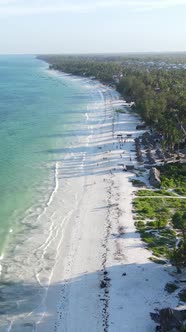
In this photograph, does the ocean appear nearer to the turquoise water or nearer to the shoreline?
the turquoise water

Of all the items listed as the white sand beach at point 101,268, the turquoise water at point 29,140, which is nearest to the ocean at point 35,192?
the turquoise water at point 29,140

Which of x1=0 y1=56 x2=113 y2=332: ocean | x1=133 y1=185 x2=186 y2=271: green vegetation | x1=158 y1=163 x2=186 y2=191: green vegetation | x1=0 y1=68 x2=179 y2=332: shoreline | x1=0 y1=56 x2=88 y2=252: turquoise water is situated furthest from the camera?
x1=158 y1=163 x2=186 y2=191: green vegetation

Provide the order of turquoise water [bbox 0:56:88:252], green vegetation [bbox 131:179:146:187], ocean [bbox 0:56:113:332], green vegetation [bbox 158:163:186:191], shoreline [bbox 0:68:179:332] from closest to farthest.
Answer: shoreline [bbox 0:68:179:332]
ocean [bbox 0:56:113:332]
turquoise water [bbox 0:56:88:252]
green vegetation [bbox 158:163:186:191]
green vegetation [bbox 131:179:146:187]

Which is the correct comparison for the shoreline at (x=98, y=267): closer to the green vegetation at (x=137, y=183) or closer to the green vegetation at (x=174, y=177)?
the green vegetation at (x=137, y=183)

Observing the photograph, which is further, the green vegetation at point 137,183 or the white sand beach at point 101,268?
the green vegetation at point 137,183

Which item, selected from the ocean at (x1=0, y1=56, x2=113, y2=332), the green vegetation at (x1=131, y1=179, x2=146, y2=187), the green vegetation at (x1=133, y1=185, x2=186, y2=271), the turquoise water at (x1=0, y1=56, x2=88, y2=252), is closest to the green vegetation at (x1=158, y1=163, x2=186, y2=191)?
the green vegetation at (x1=133, y1=185, x2=186, y2=271)

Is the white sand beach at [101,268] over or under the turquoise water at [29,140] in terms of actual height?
under
